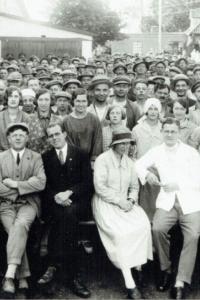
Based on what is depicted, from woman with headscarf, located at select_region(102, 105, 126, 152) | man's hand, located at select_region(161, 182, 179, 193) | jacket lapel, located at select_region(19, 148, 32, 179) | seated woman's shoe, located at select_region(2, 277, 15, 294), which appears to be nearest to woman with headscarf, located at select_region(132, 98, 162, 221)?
woman with headscarf, located at select_region(102, 105, 126, 152)

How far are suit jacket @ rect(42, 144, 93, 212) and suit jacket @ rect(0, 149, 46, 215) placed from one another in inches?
4.9

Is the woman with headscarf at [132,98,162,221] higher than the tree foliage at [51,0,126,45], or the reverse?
the tree foliage at [51,0,126,45]

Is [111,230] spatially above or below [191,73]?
below

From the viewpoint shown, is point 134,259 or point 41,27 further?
point 41,27

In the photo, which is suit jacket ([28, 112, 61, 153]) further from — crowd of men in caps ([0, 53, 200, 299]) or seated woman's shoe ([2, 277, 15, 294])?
seated woman's shoe ([2, 277, 15, 294])

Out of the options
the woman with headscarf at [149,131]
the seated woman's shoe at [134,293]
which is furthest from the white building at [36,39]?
the seated woman's shoe at [134,293]

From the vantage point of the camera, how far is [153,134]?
20.5 feet

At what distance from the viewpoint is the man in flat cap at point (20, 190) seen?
497 centimetres

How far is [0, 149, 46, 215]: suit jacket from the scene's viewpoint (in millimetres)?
5336

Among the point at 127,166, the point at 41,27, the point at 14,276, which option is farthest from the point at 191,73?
the point at 41,27

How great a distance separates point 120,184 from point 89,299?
1384 millimetres

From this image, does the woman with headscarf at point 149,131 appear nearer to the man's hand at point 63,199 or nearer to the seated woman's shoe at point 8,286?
the man's hand at point 63,199

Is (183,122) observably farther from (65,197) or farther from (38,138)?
(65,197)

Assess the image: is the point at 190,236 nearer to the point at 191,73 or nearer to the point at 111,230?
the point at 111,230
